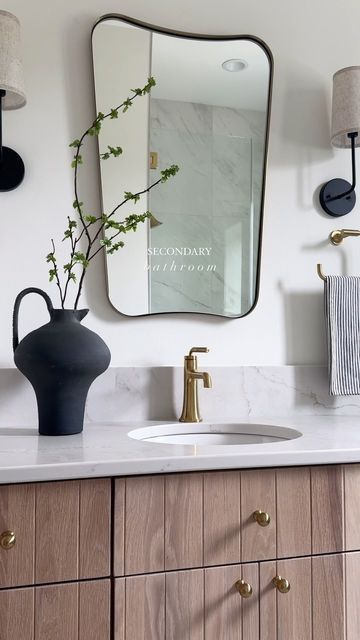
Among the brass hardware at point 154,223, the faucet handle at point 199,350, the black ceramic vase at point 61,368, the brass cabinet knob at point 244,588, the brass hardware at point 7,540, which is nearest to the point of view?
the brass hardware at point 7,540

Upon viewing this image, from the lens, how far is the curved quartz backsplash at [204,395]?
149 cm

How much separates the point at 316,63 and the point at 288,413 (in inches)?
42.8

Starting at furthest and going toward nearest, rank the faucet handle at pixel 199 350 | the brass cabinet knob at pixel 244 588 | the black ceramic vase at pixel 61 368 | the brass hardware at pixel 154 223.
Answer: the brass hardware at pixel 154 223 → the faucet handle at pixel 199 350 → the black ceramic vase at pixel 61 368 → the brass cabinet knob at pixel 244 588

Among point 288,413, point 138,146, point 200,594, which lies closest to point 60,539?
point 200,594

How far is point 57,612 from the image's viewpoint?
3.24 ft

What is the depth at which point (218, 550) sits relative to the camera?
107cm

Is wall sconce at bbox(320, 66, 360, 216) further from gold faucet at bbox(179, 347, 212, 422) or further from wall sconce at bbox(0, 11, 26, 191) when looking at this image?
wall sconce at bbox(0, 11, 26, 191)

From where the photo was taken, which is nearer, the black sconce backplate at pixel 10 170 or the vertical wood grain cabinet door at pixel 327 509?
the vertical wood grain cabinet door at pixel 327 509

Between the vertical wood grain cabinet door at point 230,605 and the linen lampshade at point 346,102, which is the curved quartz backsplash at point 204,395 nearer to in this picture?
the vertical wood grain cabinet door at point 230,605

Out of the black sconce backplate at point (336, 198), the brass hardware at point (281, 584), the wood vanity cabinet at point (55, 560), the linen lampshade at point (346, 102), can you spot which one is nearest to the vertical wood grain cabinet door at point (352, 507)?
the brass hardware at point (281, 584)

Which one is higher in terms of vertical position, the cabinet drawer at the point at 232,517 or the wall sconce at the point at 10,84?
the wall sconce at the point at 10,84

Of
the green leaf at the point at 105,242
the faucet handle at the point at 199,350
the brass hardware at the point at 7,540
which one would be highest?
the green leaf at the point at 105,242

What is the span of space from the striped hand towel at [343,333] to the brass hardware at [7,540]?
103cm

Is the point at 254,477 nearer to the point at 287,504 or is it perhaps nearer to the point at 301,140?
the point at 287,504
